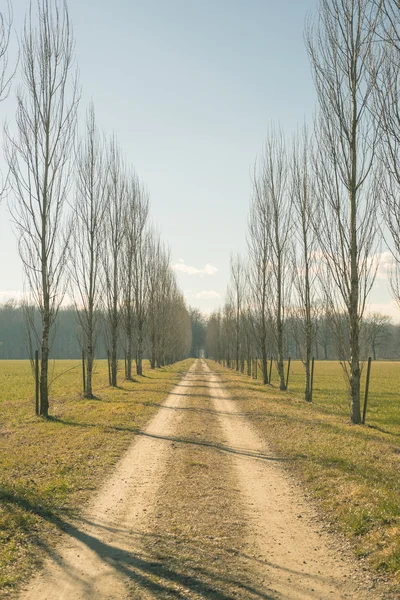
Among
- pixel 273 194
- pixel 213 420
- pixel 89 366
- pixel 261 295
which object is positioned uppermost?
pixel 273 194

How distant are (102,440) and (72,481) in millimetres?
3142

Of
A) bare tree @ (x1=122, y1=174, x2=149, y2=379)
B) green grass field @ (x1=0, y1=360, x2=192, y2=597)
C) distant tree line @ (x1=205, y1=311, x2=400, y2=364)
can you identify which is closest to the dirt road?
green grass field @ (x1=0, y1=360, x2=192, y2=597)

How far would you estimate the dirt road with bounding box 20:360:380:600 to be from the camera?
13.8 ft

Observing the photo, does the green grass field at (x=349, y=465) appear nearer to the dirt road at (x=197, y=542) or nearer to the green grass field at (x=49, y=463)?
the dirt road at (x=197, y=542)

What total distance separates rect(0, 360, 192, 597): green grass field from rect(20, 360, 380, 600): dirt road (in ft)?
0.96

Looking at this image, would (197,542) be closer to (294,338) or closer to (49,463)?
(49,463)

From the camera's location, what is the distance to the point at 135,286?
94.3ft

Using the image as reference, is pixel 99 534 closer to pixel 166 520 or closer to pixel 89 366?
pixel 166 520

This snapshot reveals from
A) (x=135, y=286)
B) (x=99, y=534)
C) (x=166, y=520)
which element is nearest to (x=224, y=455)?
(x=166, y=520)

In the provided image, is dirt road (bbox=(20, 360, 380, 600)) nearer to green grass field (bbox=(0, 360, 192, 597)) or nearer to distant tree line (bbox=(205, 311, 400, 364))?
green grass field (bbox=(0, 360, 192, 597))

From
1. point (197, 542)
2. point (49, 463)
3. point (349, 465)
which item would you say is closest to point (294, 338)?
point (349, 465)

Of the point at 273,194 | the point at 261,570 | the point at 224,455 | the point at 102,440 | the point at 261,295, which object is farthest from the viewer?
the point at 261,295

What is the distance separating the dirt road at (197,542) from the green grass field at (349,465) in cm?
35

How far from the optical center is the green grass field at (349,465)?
17.3 ft
